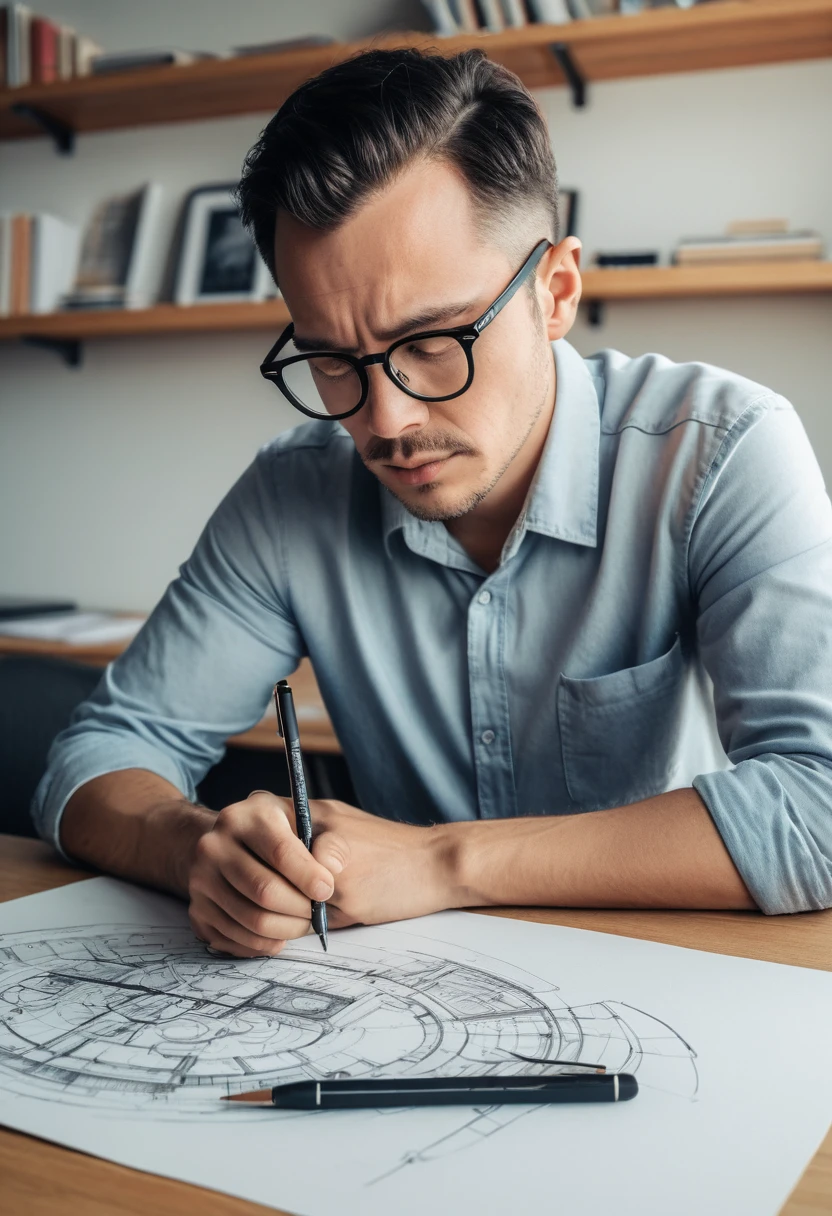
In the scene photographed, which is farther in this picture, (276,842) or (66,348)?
(66,348)

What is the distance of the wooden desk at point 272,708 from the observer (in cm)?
200

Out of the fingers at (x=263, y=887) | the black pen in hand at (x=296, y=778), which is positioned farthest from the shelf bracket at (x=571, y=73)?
the fingers at (x=263, y=887)

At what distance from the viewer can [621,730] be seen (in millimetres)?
1194

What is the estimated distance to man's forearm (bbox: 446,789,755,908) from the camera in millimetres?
856

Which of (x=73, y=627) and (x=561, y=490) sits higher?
(x=561, y=490)

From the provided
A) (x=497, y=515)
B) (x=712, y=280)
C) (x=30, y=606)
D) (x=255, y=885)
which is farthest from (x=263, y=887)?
(x=30, y=606)

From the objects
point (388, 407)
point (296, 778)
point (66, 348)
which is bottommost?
point (296, 778)

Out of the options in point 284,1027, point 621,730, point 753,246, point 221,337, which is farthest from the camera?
point 221,337

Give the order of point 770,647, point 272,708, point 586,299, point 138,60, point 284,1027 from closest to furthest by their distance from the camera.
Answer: point 284,1027
point 770,647
point 272,708
point 586,299
point 138,60

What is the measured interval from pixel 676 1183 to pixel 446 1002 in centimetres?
22

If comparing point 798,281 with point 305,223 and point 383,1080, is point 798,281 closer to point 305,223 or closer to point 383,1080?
point 305,223

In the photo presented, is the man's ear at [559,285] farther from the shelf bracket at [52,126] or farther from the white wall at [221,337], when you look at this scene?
the shelf bracket at [52,126]

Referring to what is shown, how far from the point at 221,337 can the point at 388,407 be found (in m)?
2.06

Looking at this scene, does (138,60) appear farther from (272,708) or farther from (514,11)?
(272,708)
